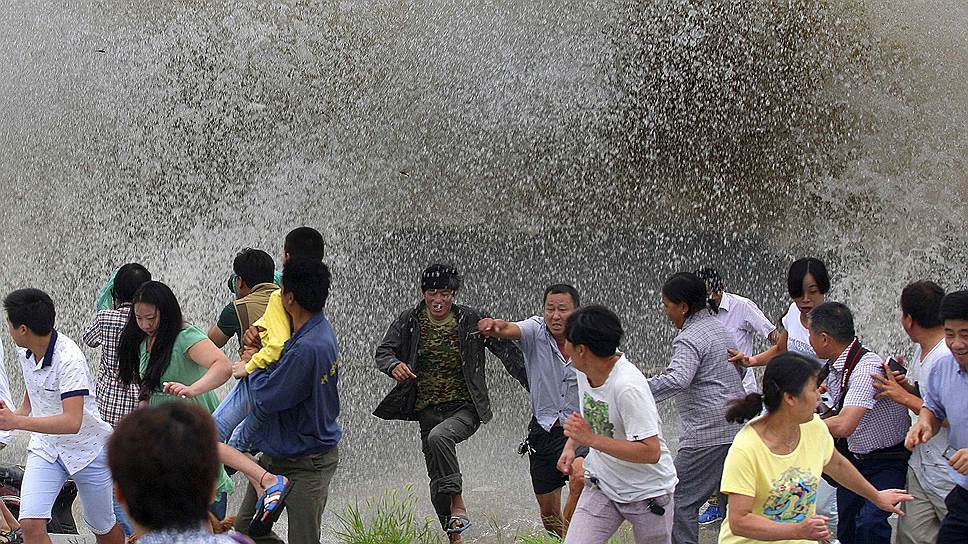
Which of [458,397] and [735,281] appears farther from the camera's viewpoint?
[735,281]

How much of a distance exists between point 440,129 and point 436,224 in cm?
93

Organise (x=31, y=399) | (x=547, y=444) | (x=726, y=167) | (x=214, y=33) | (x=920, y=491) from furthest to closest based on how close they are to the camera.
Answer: (x=726, y=167), (x=214, y=33), (x=547, y=444), (x=31, y=399), (x=920, y=491)

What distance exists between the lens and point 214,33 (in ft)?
35.4

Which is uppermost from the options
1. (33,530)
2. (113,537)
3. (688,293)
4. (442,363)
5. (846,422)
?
(688,293)

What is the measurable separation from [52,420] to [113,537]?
2.71 ft

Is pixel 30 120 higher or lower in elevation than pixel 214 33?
lower

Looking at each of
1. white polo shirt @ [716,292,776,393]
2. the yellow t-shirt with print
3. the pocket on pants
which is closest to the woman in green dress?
the pocket on pants

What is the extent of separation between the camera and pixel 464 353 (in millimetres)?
5898

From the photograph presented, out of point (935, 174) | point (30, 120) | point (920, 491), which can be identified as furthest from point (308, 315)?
point (935, 174)

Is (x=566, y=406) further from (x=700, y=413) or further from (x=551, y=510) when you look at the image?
(x=700, y=413)

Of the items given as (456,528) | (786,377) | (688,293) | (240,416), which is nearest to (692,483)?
(688,293)

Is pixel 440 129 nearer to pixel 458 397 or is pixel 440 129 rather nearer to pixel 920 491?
pixel 458 397

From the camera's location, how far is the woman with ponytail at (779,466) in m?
3.54

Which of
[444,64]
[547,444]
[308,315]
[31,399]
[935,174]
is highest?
[444,64]
